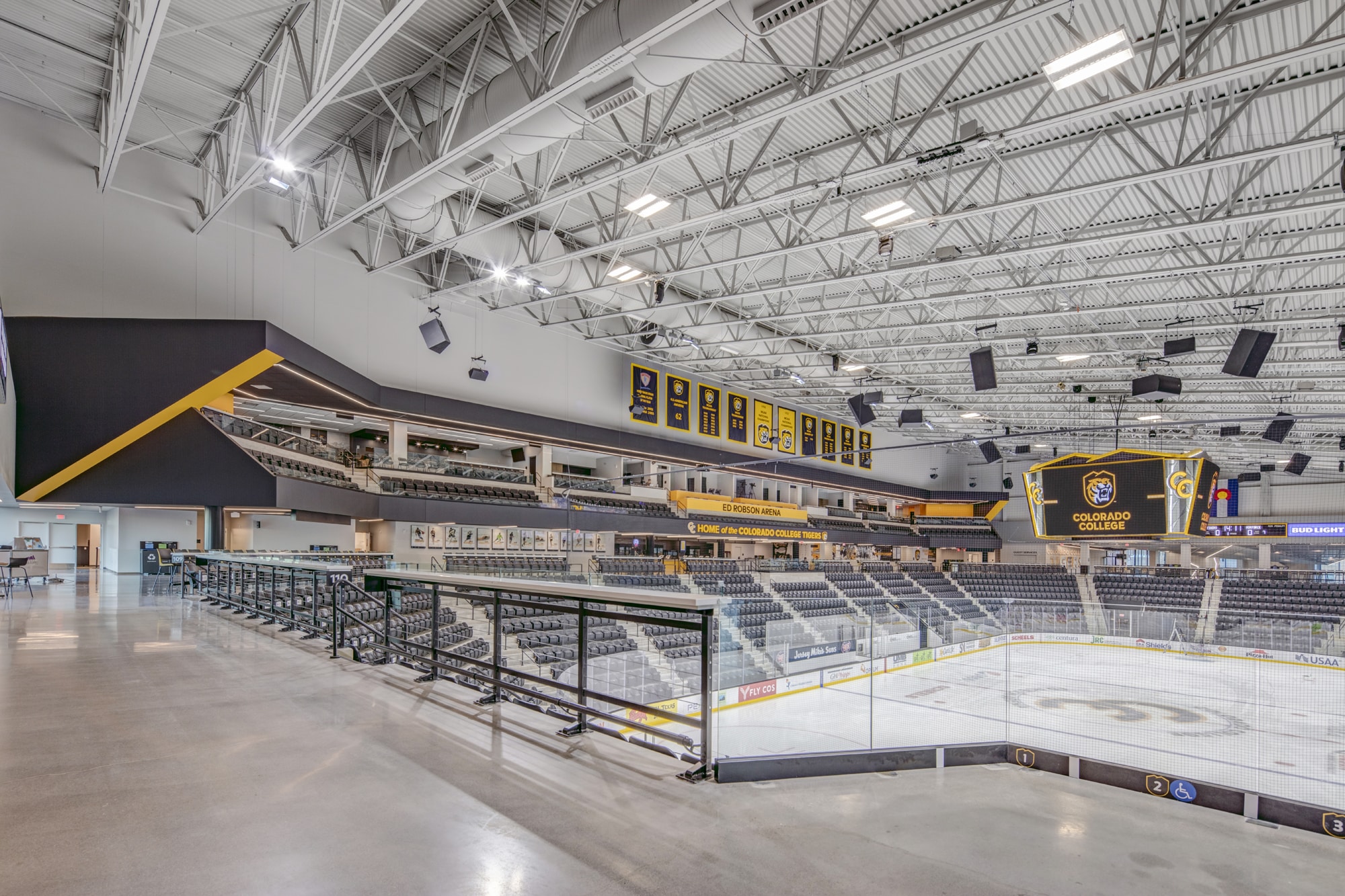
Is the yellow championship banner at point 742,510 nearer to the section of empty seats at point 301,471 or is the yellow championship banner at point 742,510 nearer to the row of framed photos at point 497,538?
the row of framed photos at point 497,538

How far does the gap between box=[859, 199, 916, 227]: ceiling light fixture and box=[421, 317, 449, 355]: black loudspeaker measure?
12.4 m

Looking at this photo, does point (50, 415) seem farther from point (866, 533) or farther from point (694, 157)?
point (866, 533)

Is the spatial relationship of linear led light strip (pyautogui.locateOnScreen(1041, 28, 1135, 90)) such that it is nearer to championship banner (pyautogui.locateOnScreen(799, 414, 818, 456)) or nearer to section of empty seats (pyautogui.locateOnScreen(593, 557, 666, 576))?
section of empty seats (pyautogui.locateOnScreen(593, 557, 666, 576))

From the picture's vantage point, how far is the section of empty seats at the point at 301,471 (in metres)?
16.7

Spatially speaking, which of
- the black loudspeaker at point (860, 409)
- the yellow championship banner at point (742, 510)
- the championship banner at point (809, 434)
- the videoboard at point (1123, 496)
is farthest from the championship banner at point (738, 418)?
the videoboard at point (1123, 496)

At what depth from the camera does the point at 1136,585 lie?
28.4 metres

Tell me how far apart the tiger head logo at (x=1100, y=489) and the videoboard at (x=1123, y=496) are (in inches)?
0.8

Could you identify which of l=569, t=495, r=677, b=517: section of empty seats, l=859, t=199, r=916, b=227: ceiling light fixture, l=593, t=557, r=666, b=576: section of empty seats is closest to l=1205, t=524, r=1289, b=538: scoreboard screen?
l=569, t=495, r=677, b=517: section of empty seats

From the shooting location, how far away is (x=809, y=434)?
3925 centimetres

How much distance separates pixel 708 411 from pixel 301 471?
1885 cm

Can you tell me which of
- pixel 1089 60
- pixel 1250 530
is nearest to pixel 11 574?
pixel 1089 60

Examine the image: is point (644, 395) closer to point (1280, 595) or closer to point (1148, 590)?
point (1148, 590)

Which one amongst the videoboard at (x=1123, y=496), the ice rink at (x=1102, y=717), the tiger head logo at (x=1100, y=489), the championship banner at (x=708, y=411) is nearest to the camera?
the ice rink at (x=1102, y=717)

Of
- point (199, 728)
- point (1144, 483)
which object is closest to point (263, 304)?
point (199, 728)
